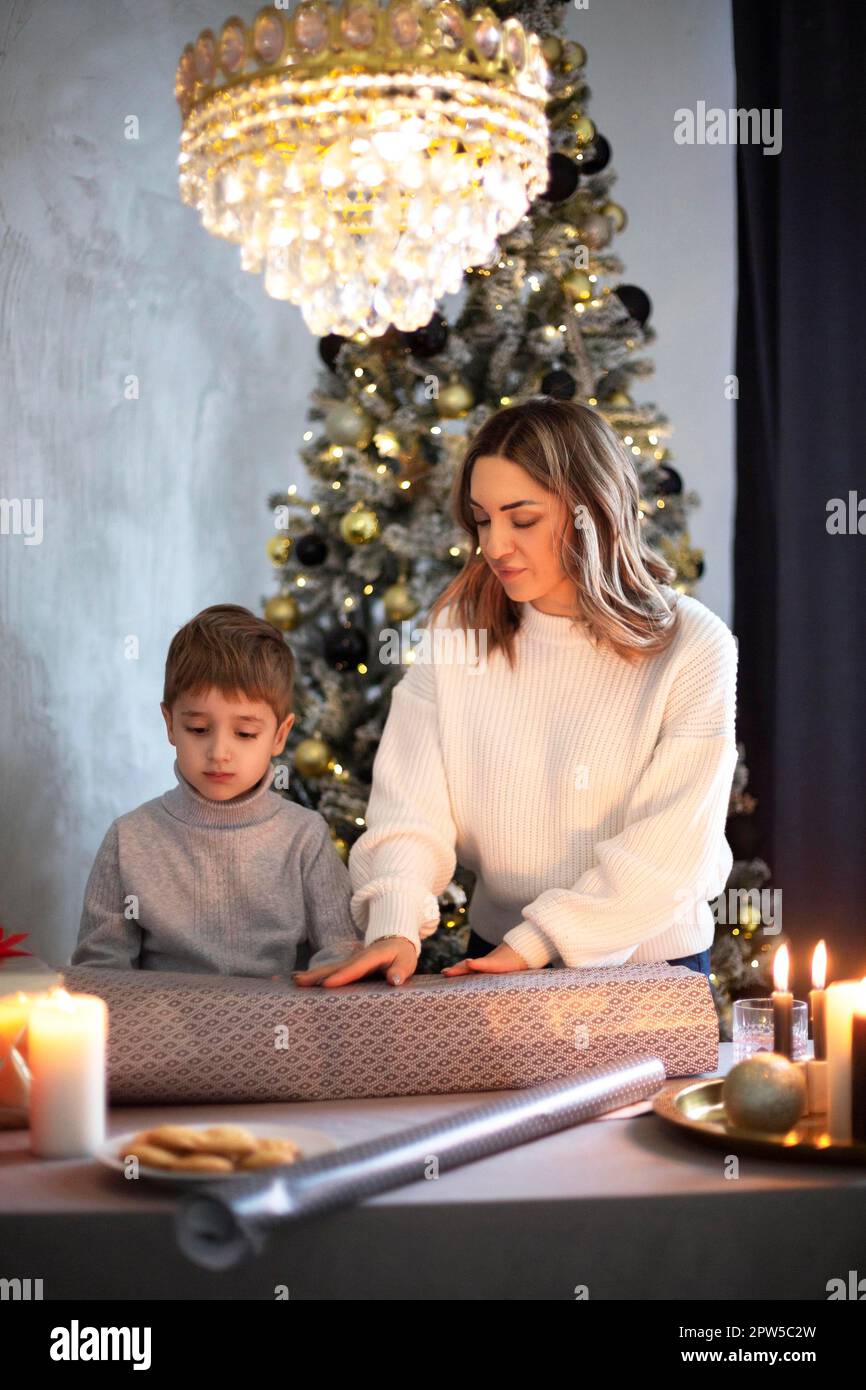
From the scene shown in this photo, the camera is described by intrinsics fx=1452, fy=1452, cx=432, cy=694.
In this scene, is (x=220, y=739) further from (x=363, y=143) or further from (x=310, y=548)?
(x=310, y=548)

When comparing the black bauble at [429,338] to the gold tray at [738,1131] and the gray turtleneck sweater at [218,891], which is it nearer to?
the gray turtleneck sweater at [218,891]

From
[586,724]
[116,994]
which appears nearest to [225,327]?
[586,724]

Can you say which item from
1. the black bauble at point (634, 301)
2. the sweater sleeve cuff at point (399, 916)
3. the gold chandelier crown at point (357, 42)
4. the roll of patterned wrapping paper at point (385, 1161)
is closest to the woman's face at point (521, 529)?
the sweater sleeve cuff at point (399, 916)

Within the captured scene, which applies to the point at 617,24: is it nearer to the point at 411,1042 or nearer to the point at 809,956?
the point at 809,956

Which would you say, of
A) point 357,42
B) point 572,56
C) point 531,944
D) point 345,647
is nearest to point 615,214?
point 572,56

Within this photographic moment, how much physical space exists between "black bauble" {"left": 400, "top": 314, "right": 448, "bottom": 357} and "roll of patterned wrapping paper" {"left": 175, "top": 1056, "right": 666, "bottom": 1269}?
2.46 m

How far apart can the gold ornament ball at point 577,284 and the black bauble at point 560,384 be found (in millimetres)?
237

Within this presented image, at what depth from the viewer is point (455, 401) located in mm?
3684

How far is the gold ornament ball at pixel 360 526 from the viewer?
12.3ft

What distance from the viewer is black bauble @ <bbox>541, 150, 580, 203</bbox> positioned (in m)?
3.65

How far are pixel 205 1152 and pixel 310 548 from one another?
273 cm

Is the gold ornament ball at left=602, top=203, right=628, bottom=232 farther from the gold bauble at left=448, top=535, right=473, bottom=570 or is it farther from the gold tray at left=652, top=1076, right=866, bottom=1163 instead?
the gold tray at left=652, top=1076, right=866, bottom=1163

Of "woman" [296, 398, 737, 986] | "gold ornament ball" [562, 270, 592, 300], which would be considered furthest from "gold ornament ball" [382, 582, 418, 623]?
"woman" [296, 398, 737, 986]

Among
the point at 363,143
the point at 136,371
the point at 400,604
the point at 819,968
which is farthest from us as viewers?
the point at 136,371
